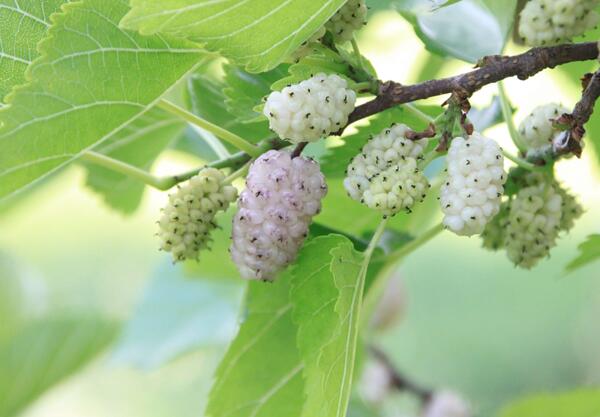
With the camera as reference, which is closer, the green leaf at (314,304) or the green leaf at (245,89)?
the green leaf at (314,304)

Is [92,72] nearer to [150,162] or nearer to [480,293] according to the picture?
[150,162]

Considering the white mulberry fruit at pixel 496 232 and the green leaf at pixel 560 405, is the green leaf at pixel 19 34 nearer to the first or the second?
the white mulberry fruit at pixel 496 232

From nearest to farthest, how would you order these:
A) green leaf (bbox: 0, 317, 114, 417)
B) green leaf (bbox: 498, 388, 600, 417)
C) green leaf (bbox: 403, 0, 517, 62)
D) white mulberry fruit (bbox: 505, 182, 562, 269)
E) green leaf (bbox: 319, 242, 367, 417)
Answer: green leaf (bbox: 319, 242, 367, 417) → white mulberry fruit (bbox: 505, 182, 562, 269) → green leaf (bbox: 403, 0, 517, 62) → green leaf (bbox: 498, 388, 600, 417) → green leaf (bbox: 0, 317, 114, 417)

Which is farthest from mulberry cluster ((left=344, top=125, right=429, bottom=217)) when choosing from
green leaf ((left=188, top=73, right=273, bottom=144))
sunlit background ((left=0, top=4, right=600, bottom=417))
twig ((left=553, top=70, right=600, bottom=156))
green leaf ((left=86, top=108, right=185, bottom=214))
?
sunlit background ((left=0, top=4, right=600, bottom=417))

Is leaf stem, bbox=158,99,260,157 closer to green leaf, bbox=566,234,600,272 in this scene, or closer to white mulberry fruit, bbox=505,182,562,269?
white mulberry fruit, bbox=505,182,562,269

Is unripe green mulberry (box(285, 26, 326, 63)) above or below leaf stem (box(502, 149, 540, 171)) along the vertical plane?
above

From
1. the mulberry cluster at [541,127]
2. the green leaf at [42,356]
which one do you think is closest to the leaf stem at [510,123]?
the mulberry cluster at [541,127]

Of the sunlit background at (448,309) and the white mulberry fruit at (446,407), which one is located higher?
the white mulberry fruit at (446,407)
